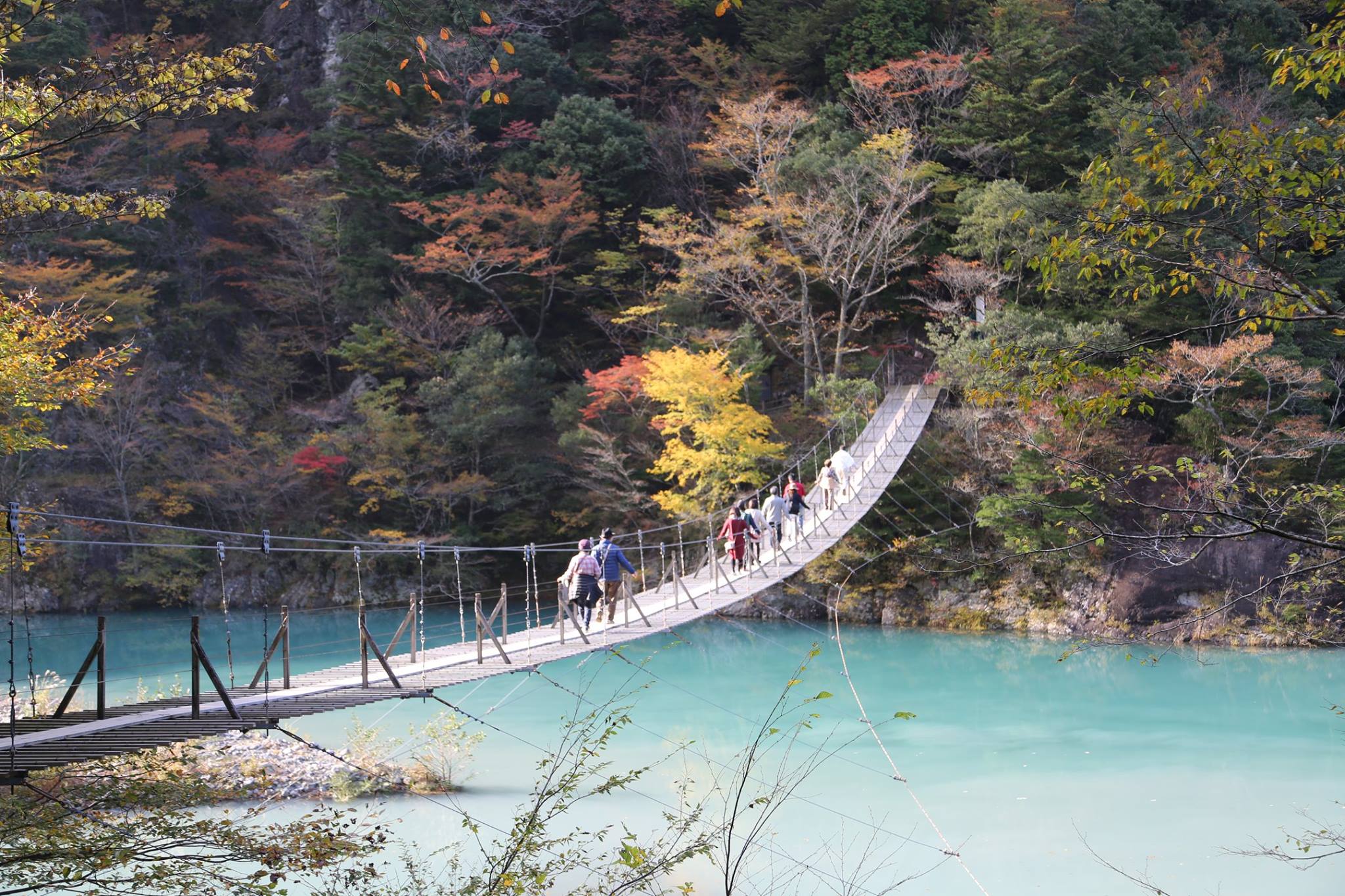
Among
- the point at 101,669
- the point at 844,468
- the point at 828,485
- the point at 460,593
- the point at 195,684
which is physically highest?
the point at 844,468

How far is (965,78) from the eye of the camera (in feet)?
49.2

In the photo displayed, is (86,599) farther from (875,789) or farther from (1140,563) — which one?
(1140,563)

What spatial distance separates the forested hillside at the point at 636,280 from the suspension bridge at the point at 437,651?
83 centimetres

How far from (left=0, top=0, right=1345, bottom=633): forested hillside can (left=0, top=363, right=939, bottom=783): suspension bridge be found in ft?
2.74

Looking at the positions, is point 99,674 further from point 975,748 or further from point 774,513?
point 975,748

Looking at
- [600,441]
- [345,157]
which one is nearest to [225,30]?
[345,157]

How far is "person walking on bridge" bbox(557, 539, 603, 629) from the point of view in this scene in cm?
790

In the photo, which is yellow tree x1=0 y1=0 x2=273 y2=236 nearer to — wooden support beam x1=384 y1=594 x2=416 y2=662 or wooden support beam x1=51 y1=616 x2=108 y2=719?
wooden support beam x1=51 y1=616 x2=108 y2=719

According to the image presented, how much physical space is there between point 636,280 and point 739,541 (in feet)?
25.5

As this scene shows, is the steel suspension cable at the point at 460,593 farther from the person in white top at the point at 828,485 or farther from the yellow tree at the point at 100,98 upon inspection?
the person in white top at the point at 828,485

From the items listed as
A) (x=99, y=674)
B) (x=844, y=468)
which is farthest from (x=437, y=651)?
(x=844, y=468)

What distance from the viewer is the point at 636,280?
16.7m

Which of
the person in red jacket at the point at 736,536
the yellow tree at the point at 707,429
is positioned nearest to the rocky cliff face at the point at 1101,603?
the yellow tree at the point at 707,429

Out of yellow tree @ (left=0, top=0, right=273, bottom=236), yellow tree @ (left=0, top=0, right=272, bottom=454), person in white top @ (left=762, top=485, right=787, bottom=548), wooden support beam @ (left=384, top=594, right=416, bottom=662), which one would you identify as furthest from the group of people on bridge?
yellow tree @ (left=0, top=0, right=273, bottom=236)
